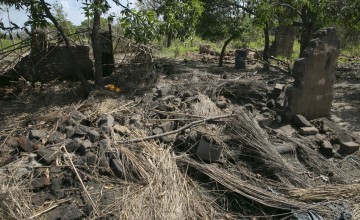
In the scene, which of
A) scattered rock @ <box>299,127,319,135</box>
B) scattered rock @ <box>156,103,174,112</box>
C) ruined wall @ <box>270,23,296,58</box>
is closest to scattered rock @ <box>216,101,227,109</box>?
scattered rock @ <box>156,103,174,112</box>

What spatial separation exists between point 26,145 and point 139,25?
294 cm

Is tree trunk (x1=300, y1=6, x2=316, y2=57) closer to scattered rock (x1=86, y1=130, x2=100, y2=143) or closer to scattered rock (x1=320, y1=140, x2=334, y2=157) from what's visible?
scattered rock (x1=320, y1=140, x2=334, y2=157)

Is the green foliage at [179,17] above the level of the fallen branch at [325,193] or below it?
above

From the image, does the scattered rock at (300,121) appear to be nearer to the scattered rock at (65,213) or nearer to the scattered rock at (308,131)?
the scattered rock at (308,131)

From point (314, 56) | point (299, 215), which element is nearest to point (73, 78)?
point (314, 56)

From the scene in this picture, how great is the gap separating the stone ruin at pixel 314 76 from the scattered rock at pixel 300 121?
106 mm

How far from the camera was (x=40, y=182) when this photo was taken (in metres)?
3.83

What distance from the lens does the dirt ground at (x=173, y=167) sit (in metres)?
3.79

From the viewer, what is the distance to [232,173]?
455 cm

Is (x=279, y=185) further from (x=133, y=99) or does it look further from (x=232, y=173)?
(x=133, y=99)

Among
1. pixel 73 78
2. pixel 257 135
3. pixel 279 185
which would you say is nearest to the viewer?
pixel 279 185

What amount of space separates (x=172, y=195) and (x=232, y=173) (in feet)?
3.21

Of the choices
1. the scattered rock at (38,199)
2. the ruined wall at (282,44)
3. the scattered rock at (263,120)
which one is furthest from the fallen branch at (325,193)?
the ruined wall at (282,44)

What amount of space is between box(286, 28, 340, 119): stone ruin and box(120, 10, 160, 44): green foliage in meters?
2.60
